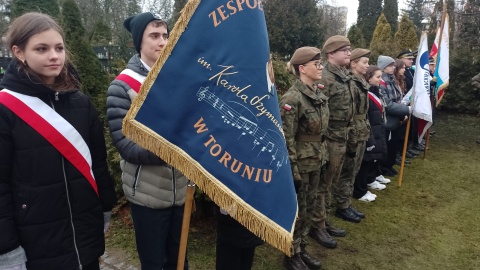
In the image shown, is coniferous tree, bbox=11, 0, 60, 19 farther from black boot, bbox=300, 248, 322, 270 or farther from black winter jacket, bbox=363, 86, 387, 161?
black boot, bbox=300, 248, 322, 270

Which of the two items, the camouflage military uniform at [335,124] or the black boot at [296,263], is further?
the camouflage military uniform at [335,124]

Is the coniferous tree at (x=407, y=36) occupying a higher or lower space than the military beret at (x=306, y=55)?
higher

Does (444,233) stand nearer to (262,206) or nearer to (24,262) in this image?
(262,206)

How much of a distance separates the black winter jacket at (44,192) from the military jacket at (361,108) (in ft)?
10.7

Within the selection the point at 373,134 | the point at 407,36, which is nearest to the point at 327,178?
the point at 373,134

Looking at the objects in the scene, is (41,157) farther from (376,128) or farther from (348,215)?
(376,128)

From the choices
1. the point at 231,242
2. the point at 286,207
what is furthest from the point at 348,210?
the point at 286,207

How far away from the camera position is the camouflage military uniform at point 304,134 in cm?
322

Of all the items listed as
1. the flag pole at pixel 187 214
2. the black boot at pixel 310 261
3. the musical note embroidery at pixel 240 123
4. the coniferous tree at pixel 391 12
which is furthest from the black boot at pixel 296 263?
the coniferous tree at pixel 391 12

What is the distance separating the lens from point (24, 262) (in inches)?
73.2

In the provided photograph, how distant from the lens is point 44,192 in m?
1.86

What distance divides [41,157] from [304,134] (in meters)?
2.21

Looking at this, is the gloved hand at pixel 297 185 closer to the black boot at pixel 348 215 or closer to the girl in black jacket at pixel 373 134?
the black boot at pixel 348 215

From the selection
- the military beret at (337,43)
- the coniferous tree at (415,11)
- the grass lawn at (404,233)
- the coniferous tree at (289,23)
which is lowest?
the grass lawn at (404,233)
